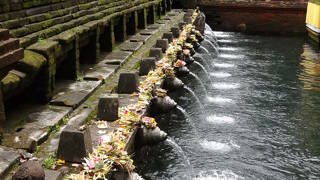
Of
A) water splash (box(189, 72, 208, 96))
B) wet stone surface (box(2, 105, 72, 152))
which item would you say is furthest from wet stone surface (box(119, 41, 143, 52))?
wet stone surface (box(2, 105, 72, 152))

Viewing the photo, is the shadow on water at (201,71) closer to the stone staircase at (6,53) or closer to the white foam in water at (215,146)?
the white foam in water at (215,146)

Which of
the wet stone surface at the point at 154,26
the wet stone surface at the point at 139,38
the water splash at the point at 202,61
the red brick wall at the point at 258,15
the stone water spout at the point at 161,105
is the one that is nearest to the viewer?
the stone water spout at the point at 161,105

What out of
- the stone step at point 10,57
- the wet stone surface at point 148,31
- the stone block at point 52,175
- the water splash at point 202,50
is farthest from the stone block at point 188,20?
the stone block at point 52,175

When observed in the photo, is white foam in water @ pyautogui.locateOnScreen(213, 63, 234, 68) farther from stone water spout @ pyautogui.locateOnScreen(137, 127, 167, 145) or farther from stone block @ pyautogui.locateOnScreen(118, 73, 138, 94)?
stone water spout @ pyautogui.locateOnScreen(137, 127, 167, 145)

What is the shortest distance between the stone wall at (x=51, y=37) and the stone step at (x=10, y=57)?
8.4 inches

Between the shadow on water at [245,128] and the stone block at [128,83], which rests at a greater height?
the stone block at [128,83]

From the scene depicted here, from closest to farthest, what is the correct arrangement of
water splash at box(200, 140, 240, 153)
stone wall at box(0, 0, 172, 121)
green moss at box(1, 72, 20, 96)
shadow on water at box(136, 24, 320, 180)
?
1. green moss at box(1, 72, 20, 96)
2. stone wall at box(0, 0, 172, 121)
3. shadow on water at box(136, 24, 320, 180)
4. water splash at box(200, 140, 240, 153)

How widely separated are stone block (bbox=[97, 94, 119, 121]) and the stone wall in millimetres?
1444

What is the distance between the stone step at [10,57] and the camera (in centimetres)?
617

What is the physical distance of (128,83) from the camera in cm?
945

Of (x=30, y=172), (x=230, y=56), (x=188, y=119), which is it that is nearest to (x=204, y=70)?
Answer: (x=230, y=56)

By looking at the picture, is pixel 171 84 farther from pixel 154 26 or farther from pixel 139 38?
pixel 154 26

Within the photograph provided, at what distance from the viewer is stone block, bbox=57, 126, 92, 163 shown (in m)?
5.82

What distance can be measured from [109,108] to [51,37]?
2.88 m
